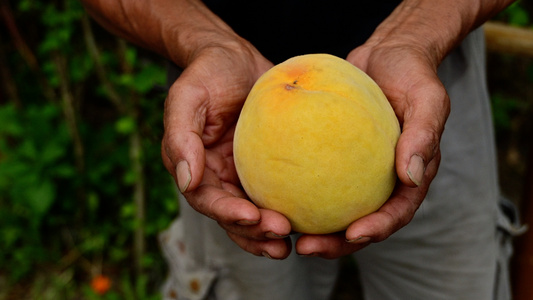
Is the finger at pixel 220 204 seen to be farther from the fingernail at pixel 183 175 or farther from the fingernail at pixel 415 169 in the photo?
the fingernail at pixel 415 169

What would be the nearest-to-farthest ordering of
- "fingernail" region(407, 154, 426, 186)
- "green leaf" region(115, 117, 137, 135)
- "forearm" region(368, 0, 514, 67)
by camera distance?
"fingernail" region(407, 154, 426, 186), "forearm" region(368, 0, 514, 67), "green leaf" region(115, 117, 137, 135)

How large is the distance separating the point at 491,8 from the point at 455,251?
68 centimetres

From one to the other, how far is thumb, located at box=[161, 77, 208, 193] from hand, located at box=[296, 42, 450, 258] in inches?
10.5

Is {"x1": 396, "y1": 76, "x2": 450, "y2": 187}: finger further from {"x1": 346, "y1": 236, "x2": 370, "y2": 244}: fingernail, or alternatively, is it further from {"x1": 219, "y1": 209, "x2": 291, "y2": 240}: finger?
{"x1": 219, "y1": 209, "x2": 291, "y2": 240}: finger

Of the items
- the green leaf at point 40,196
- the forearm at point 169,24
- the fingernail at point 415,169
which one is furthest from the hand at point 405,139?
the green leaf at point 40,196

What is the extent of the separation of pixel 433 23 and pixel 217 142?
609mm

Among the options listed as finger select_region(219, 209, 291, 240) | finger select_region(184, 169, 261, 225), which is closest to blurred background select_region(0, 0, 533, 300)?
finger select_region(184, 169, 261, 225)

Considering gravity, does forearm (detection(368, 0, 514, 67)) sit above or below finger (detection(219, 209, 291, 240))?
above

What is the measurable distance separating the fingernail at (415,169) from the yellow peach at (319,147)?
0.06 meters

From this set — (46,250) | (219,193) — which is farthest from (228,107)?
(46,250)

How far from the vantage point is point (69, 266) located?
2553mm

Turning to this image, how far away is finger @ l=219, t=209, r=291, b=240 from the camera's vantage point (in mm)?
1052

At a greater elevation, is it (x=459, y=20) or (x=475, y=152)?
(x=459, y=20)

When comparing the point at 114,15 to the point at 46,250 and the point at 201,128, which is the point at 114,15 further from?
the point at 46,250
